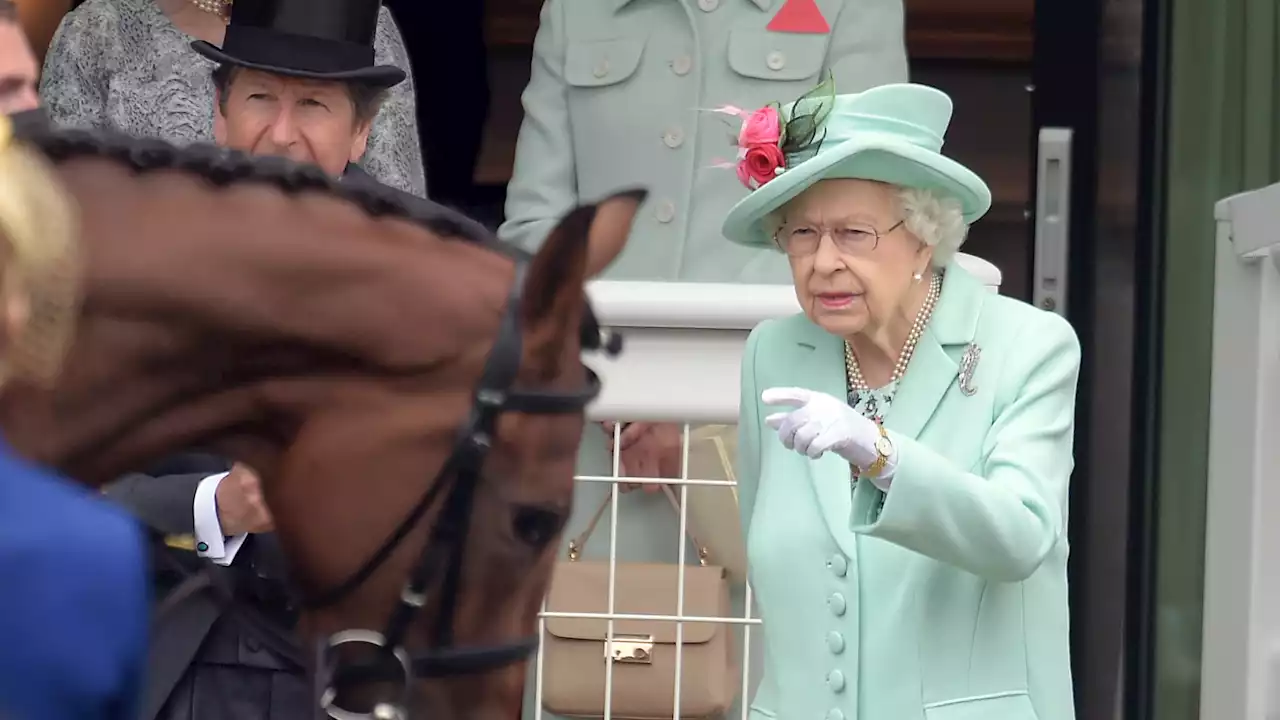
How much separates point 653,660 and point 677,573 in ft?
0.52

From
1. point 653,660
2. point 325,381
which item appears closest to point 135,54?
point 653,660

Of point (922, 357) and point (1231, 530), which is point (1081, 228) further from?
point (922, 357)

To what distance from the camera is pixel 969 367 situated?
2535 mm

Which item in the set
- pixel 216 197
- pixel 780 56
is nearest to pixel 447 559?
pixel 216 197

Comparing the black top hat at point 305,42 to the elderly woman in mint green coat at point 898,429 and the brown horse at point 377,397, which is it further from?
the brown horse at point 377,397

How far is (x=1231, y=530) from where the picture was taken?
3.06 m

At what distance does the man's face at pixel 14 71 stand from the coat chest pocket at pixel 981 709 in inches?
52.2

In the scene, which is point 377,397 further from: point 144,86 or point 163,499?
point 144,86

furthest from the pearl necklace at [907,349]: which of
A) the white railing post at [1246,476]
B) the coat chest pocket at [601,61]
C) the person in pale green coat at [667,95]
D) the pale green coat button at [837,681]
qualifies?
the coat chest pocket at [601,61]

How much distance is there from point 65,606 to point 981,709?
1626mm

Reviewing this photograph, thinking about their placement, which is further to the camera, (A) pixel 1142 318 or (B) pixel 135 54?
(A) pixel 1142 318

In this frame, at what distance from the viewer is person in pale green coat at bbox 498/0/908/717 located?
3770mm

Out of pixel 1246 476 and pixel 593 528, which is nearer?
pixel 1246 476

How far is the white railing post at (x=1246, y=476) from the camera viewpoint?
2.98 meters
